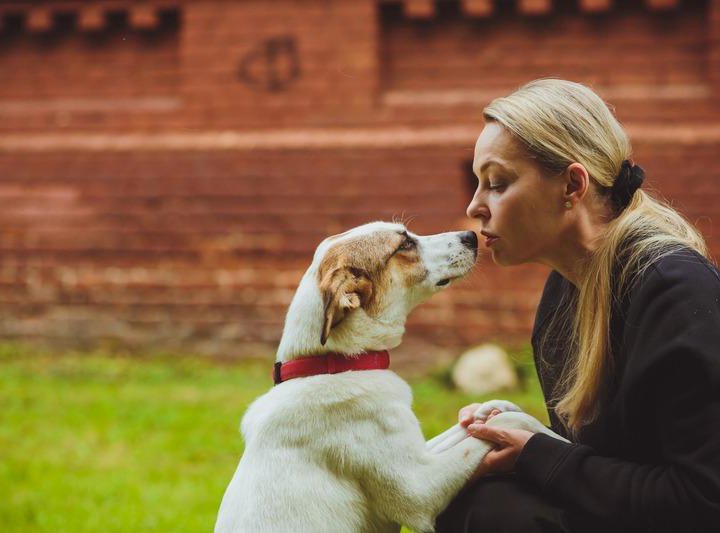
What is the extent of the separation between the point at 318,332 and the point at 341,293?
15 centimetres

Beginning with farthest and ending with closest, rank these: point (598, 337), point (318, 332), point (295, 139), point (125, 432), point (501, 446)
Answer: point (295, 139) → point (125, 432) → point (318, 332) → point (501, 446) → point (598, 337)

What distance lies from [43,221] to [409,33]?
4.23 meters

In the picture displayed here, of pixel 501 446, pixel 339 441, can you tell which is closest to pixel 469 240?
pixel 501 446

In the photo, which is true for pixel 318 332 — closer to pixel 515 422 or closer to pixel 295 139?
pixel 515 422

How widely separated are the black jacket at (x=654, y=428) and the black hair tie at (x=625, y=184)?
0.34 meters

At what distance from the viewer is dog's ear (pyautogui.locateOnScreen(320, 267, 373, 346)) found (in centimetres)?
307

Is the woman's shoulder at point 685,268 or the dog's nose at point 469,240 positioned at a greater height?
the woman's shoulder at point 685,268

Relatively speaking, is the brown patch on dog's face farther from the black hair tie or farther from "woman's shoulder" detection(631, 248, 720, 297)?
"woman's shoulder" detection(631, 248, 720, 297)

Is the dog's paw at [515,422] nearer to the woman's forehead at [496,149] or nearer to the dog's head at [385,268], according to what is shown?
the dog's head at [385,268]

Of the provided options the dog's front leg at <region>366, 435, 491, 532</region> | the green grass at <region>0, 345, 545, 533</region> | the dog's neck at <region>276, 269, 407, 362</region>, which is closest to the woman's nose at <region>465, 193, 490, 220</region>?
the dog's neck at <region>276, 269, 407, 362</region>

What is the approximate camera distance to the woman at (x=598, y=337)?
8.19 ft

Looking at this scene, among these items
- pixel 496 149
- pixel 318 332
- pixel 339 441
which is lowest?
pixel 339 441

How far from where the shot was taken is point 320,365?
3152 mm

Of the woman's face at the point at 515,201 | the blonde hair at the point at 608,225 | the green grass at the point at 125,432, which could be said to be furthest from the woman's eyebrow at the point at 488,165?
the green grass at the point at 125,432
